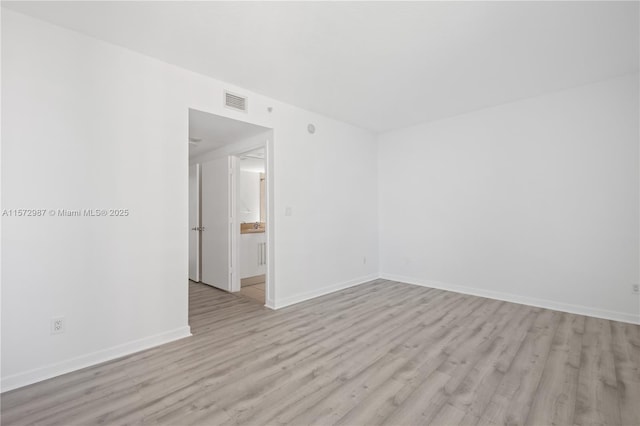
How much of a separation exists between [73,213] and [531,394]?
12.0 feet

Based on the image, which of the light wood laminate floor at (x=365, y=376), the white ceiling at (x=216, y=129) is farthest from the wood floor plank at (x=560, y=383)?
the white ceiling at (x=216, y=129)

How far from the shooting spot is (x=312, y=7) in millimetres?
2141

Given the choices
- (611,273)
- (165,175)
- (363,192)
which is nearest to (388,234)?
(363,192)

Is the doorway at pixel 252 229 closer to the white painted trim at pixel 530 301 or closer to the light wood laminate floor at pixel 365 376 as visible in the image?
the light wood laminate floor at pixel 365 376

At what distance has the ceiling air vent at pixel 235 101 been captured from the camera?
329 centimetres

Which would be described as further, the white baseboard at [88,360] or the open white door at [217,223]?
the open white door at [217,223]

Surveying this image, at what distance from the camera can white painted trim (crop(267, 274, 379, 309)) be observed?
12.6 ft

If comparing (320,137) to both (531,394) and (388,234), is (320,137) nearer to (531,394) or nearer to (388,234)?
(388,234)

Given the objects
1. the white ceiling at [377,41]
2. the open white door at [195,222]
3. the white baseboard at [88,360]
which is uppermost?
the white ceiling at [377,41]

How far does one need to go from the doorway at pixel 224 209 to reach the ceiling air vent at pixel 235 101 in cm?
16

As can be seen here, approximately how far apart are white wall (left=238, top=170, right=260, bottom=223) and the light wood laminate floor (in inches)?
163

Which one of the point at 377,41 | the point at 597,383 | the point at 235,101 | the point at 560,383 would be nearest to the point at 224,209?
the point at 235,101

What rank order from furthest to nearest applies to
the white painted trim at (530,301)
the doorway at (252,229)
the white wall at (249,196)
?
the white wall at (249,196), the doorway at (252,229), the white painted trim at (530,301)

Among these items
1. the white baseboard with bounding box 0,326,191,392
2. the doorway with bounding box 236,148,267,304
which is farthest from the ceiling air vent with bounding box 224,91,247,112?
the white baseboard with bounding box 0,326,191,392
